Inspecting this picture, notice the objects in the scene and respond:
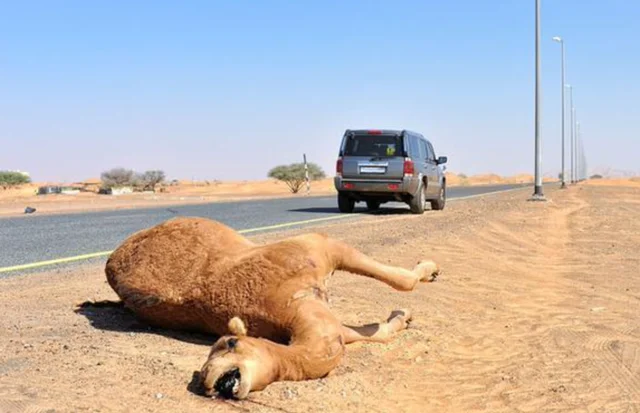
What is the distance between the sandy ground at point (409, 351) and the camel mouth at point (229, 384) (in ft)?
0.20

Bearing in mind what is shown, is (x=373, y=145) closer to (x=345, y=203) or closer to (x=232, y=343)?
(x=345, y=203)

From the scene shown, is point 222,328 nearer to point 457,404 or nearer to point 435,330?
point 457,404

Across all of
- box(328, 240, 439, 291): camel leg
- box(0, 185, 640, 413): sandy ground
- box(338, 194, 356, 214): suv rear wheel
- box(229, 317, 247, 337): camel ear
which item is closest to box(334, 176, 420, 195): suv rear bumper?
box(338, 194, 356, 214): suv rear wheel

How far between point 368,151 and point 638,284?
10.7 meters

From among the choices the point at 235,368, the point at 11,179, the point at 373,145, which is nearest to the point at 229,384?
the point at 235,368

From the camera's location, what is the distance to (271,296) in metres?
4.19

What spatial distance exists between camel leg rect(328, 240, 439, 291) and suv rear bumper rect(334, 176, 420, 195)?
12.9 metres

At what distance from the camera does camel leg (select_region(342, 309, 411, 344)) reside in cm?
493

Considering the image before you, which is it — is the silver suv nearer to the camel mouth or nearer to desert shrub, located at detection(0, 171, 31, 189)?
the camel mouth

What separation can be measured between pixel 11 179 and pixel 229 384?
241ft

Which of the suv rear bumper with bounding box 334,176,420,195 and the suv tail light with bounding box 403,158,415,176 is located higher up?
the suv tail light with bounding box 403,158,415,176

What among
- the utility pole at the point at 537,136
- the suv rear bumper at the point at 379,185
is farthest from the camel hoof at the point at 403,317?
the utility pole at the point at 537,136

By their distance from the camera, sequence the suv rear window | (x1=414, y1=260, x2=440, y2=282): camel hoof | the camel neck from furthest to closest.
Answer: the suv rear window
(x1=414, y1=260, x2=440, y2=282): camel hoof
the camel neck

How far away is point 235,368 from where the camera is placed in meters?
3.25
